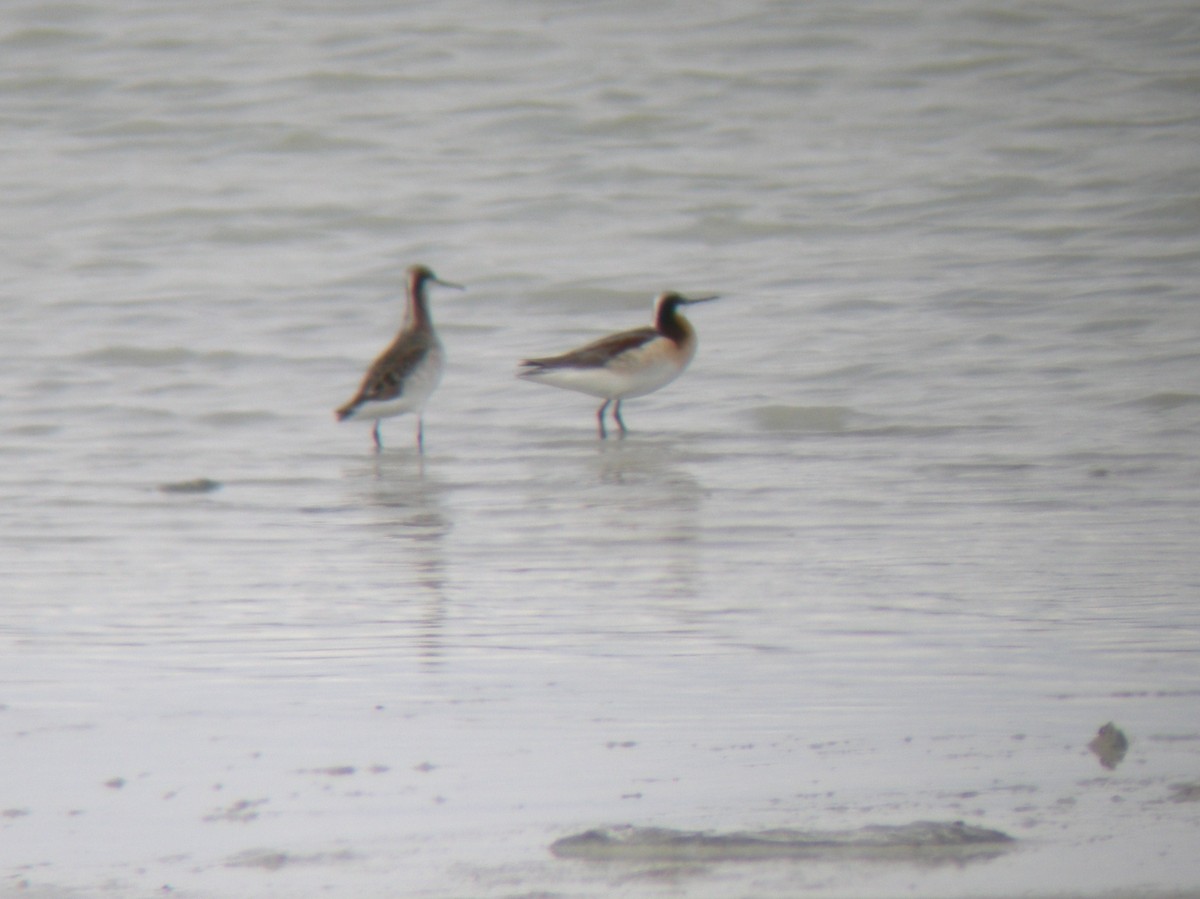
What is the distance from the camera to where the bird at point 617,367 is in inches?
482

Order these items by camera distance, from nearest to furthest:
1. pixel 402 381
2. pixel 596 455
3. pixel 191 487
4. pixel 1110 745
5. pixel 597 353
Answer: pixel 1110 745, pixel 191 487, pixel 596 455, pixel 402 381, pixel 597 353

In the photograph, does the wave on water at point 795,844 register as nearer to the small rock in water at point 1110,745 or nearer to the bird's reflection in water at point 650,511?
the small rock in water at point 1110,745

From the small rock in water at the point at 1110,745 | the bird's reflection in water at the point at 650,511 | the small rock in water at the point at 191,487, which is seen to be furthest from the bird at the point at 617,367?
the small rock in water at the point at 1110,745

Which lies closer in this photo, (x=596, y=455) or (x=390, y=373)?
(x=596, y=455)

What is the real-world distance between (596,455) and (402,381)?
4.39ft

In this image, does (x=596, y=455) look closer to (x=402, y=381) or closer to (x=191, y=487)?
(x=402, y=381)

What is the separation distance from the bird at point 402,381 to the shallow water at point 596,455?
26 centimetres

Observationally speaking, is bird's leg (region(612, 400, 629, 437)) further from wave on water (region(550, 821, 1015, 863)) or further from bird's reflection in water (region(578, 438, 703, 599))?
wave on water (region(550, 821, 1015, 863))

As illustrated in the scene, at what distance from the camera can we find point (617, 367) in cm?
1223

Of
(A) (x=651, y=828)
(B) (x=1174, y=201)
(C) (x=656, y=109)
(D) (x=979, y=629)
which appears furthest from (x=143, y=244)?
(A) (x=651, y=828)

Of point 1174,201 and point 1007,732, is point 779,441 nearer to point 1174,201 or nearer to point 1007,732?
point 1007,732

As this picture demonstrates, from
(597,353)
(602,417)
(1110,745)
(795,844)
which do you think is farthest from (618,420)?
(795,844)

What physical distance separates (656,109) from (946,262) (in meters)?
7.74

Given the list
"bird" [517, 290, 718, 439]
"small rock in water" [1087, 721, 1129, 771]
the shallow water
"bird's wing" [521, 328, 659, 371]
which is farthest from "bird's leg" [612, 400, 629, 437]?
"small rock in water" [1087, 721, 1129, 771]
